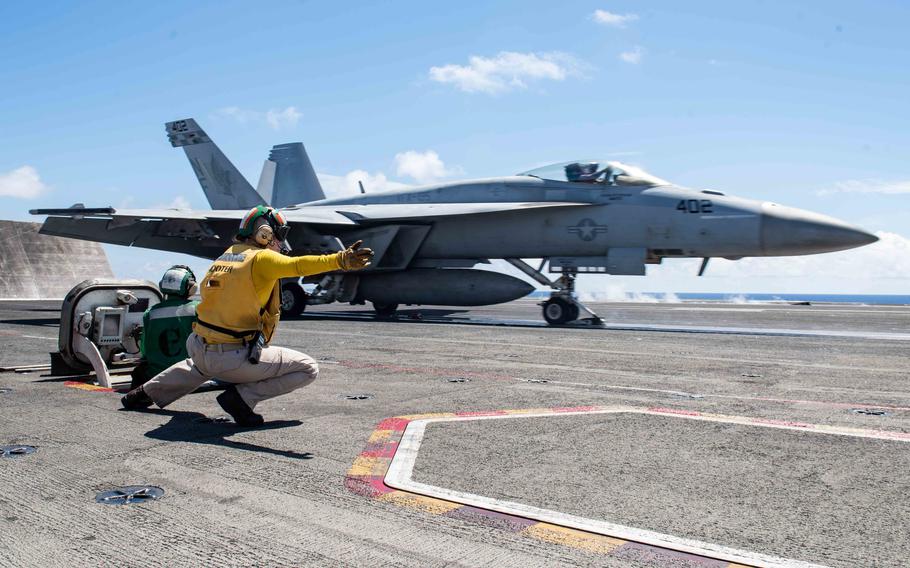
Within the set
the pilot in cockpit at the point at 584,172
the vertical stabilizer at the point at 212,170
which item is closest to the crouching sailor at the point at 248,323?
the pilot in cockpit at the point at 584,172

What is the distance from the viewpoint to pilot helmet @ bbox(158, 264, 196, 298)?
6.55 metres

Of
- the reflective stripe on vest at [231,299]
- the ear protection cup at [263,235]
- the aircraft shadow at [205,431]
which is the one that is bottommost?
the aircraft shadow at [205,431]

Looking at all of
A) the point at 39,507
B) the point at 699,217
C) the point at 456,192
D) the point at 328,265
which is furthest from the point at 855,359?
the point at 456,192

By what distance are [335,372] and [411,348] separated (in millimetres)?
3145

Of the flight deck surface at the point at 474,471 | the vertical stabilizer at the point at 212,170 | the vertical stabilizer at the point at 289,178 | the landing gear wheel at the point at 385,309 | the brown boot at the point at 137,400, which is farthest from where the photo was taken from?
the vertical stabilizer at the point at 289,178

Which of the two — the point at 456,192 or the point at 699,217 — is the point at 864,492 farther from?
the point at 456,192

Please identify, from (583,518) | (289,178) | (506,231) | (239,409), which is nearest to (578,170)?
(506,231)

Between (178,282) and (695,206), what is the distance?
12.8 m

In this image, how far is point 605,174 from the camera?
58.0 feet

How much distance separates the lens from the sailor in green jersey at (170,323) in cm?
658

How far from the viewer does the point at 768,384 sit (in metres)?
7.86

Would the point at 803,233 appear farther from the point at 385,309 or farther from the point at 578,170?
the point at 385,309

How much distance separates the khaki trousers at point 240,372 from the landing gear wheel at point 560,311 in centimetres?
1324

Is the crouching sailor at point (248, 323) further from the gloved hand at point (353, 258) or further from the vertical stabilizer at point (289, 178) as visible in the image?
the vertical stabilizer at point (289, 178)
